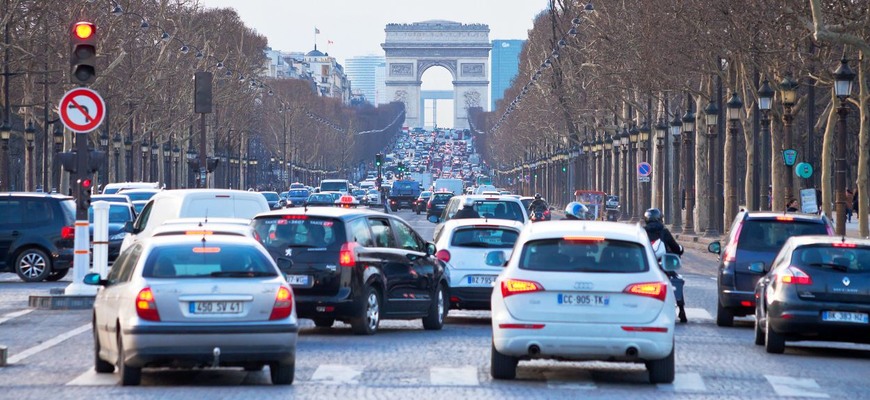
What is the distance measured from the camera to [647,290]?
47.5ft

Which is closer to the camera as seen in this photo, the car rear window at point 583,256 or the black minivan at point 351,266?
the car rear window at point 583,256

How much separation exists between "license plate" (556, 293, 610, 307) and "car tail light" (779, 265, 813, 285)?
12.8 feet

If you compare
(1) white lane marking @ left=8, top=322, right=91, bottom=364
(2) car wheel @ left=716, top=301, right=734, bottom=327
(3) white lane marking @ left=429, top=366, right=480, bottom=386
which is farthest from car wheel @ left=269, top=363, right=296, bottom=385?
(2) car wheel @ left=716, top=301, right=734, bottom=327

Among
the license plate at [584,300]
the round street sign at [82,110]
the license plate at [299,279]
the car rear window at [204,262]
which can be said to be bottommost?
the license plate at [299,279]

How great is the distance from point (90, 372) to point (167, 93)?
71145 mm

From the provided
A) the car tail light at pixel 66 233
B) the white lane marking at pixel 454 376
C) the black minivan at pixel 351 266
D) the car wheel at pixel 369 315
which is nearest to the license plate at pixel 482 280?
the black minivan at pixel 351 266

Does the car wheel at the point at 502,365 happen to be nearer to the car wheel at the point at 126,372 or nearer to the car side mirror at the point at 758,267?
the car wheel at the point at 126,372

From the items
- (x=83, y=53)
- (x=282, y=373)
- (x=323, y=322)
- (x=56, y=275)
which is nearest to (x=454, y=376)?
(x=282, y=373)

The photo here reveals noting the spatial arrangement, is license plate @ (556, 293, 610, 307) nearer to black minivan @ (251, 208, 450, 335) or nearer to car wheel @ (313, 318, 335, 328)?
black minivan @ (251, 208, 450, 335)

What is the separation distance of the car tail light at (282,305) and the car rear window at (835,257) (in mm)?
5908

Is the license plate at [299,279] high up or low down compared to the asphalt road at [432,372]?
up

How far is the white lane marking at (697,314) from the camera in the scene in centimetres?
2355

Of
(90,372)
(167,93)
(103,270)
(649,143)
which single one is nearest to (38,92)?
(167,93)

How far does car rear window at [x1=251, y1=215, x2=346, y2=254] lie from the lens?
19156 millimetres
